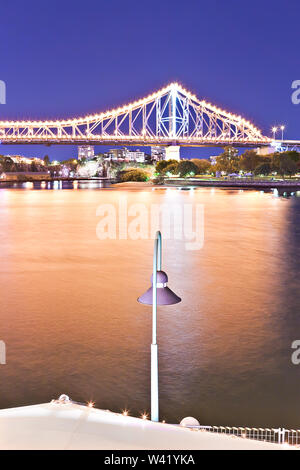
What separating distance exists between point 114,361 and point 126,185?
9359 centimetres

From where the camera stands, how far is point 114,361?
760cm

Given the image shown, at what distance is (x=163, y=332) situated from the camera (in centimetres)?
901

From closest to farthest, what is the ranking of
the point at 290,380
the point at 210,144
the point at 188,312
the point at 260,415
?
the point at 260,415 < the point at 290,380 < the point at 188,312 < the point at 210,144

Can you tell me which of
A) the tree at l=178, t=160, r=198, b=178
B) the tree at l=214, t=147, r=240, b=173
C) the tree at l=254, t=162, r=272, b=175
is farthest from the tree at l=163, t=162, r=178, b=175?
the tree at l=254, t=162, r=272, b=175

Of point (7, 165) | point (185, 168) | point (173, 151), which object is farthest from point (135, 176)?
point (7, 165)

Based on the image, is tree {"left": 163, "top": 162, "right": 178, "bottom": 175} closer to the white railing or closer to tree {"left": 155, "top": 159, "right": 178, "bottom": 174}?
tree {"left": 155, "top": 159, "right": 178, "bottom": 174}

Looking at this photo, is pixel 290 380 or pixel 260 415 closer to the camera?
pixel 260 415

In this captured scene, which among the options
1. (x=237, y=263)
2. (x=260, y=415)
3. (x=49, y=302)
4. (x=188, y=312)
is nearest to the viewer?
(x=260, y=415)

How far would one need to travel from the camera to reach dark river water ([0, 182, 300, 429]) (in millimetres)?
6449

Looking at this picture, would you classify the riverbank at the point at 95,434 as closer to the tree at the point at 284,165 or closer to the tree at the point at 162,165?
the tree at the point at 284,165

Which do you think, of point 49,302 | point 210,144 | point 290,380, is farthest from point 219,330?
point 210,144

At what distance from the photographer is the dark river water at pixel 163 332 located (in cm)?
645
